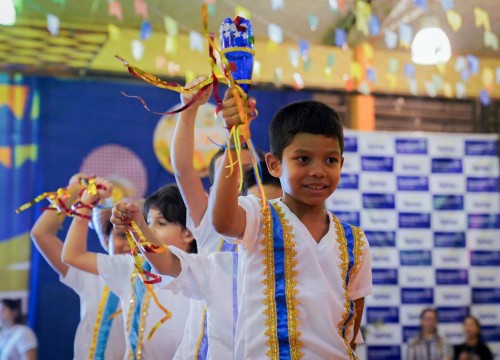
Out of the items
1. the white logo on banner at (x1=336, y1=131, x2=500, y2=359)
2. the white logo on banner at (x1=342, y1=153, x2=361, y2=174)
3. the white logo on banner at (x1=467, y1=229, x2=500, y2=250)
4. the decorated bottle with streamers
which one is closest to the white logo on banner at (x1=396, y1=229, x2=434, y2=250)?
the white logo on banner at (x1=336, y1=131, x2=500, y2=359)

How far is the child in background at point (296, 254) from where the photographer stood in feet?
4.45

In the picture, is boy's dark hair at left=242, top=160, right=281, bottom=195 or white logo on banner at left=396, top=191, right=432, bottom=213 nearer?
boy's dark hair at left=242, top=160, right=281, bottom=195

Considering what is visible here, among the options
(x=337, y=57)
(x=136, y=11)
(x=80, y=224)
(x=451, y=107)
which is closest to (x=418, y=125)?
(x=451, y=107)

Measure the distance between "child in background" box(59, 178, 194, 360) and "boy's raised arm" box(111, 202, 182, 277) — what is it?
20.9 inches

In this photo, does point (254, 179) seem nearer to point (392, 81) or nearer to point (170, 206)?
point (170, 206)

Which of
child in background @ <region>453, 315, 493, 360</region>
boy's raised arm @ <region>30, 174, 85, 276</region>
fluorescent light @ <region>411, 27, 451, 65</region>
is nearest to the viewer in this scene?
boy's raised arm @ <region>30, 174, 85, 276</region>

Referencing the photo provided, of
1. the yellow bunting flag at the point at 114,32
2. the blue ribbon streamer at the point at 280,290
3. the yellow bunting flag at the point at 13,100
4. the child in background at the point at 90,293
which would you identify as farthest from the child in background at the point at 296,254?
the yellow bunting flag at the point at 114,32

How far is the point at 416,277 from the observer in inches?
207

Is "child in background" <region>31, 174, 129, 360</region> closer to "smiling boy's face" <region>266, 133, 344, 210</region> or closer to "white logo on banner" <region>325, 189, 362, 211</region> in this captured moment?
"smiling boy's face" <region>266, 133, 344, 210</region>

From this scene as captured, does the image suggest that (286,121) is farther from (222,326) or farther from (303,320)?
(222,326)

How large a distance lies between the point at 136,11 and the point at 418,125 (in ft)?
9.25

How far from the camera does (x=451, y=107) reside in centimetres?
622

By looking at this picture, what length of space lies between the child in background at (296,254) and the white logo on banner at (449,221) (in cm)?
404

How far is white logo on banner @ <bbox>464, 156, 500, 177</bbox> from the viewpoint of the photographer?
5.41m
